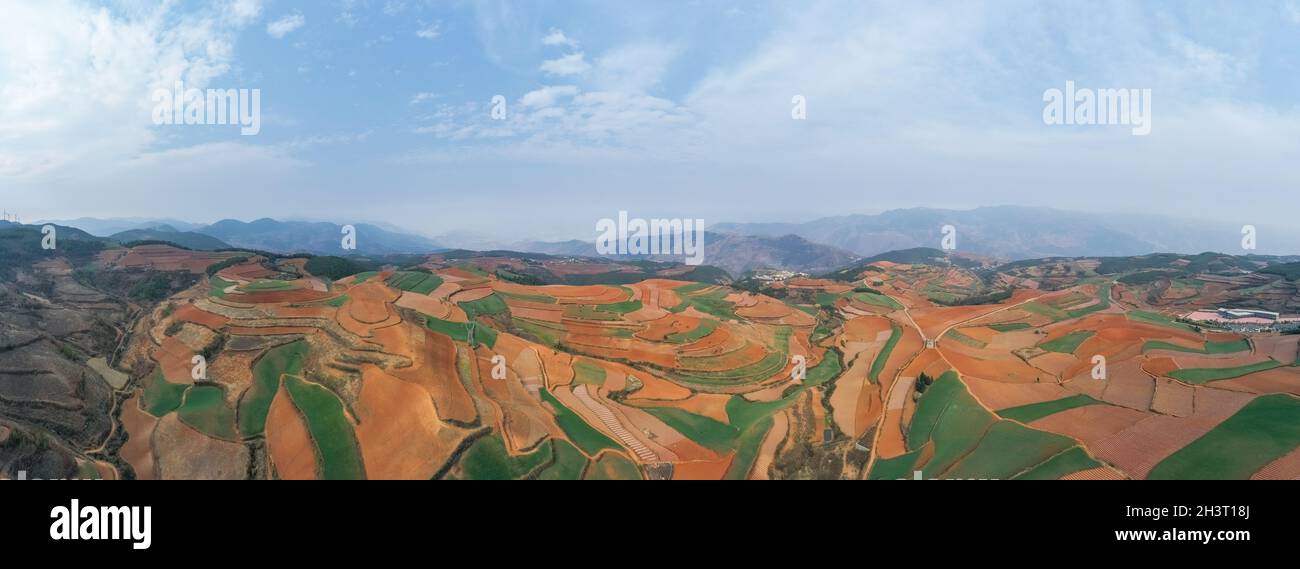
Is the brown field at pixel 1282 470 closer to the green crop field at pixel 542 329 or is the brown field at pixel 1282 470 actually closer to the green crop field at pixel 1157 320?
the green crop field at pixel 1157 320

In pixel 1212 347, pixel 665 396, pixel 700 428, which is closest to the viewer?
pixel 700 428

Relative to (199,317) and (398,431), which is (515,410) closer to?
(398,431)

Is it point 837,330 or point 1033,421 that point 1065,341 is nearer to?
point 837,330

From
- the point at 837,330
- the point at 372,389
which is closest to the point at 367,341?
the point at 372,389

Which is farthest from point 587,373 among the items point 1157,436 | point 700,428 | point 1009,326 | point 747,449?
point 1009,326

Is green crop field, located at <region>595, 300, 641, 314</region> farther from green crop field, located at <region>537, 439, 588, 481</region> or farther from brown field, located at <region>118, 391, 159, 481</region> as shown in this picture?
brown field, located at <region>118, 391, 159, 481</region>

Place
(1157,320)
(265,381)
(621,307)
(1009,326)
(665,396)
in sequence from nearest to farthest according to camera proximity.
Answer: (265,381) → (665,396) → (1157,320) → (1009,326) → (621,307)

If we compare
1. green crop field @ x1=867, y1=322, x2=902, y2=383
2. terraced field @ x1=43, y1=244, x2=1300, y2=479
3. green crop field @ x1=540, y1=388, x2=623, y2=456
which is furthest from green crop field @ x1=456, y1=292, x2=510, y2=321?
green crop field @ x1=867, y1=322, x2=902, y2=383
